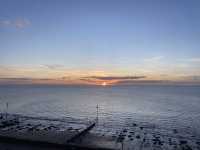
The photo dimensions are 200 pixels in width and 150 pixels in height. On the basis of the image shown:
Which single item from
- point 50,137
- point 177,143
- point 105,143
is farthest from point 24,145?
point 177,143

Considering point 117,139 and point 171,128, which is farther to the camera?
point 171,128

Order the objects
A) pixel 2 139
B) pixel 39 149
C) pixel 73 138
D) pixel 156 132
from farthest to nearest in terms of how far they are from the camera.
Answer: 1. pixel 156 132
2. pixel 73 138
3. pixel 2 139
4. pixel 39 149

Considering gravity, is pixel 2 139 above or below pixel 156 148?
above

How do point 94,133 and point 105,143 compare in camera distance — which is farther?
point 94,133

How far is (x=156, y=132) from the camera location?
7125cm

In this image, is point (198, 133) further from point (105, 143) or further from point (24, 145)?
point (24, 145)

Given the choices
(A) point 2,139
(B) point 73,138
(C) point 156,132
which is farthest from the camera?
(C) point 156,132

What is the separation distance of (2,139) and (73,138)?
667 inches

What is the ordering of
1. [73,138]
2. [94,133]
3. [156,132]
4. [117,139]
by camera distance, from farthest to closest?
1. [156,132]
2. [94,133]
3. [117,139]
4. [73,138]

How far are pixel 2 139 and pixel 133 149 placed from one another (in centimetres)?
3113

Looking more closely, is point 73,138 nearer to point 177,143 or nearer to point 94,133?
point 94,133

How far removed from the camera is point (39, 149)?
45750 millimetres

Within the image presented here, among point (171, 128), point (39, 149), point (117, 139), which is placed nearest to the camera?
point (39, 149)

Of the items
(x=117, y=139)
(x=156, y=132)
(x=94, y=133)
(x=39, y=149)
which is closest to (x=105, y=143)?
(x=117, y=139)
